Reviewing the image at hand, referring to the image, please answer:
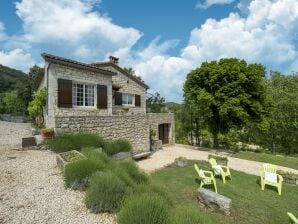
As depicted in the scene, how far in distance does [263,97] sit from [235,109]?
118 inches

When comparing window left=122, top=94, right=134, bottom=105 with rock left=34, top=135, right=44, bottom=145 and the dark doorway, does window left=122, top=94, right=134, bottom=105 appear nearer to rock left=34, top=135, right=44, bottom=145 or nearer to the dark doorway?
the dark doorway

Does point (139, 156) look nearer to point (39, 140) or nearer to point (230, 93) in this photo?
point (39, 140)

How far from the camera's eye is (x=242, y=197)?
7148 millimetres

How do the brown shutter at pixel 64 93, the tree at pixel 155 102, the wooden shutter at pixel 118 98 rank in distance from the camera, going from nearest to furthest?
the brown shutter at pixel 64 93
the wooden shutter at pixel 118 98
the tree at pixel 155 102

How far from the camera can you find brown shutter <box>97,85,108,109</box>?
13.9 m

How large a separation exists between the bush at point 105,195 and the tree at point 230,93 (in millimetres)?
12599

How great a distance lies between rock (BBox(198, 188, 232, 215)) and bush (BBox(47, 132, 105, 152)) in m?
4.77

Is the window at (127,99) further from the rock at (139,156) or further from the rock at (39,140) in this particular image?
the rock at (39,140)

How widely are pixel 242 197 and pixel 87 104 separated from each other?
9634mm

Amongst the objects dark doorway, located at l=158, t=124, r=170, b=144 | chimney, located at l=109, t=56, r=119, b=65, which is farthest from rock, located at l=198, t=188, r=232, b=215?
chimney, located at l=109, t=56, r=119, b=65

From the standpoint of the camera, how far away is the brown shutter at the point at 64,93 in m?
11.8

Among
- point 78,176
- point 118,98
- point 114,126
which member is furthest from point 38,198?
point 118,98

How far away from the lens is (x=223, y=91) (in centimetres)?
1608

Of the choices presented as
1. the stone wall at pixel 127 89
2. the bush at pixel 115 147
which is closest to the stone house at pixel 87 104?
the stone wall at pixel 127 89
